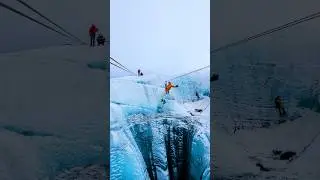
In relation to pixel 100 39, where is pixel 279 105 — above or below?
below

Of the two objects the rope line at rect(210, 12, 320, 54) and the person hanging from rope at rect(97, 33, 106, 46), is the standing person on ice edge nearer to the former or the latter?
the rope line at rect(210, 12, 320, 54)

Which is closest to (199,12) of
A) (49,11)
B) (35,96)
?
(49,11)

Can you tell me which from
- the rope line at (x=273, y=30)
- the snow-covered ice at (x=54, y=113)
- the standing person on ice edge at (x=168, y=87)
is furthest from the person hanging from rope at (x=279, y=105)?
the snow-covered ice at (x=54, y=113)

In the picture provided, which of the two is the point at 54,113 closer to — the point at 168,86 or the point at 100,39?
the point at 100,39

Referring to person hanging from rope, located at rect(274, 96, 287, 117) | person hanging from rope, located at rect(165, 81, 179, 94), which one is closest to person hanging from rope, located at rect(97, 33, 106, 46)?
person hanging from rope, located at rect(165, 81, 179, 94)

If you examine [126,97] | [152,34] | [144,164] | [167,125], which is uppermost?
[152,34]

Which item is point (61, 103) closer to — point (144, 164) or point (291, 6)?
point (144, 164)

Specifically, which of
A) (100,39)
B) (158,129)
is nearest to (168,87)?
(158,129)

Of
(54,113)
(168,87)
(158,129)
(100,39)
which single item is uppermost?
(100,39)
